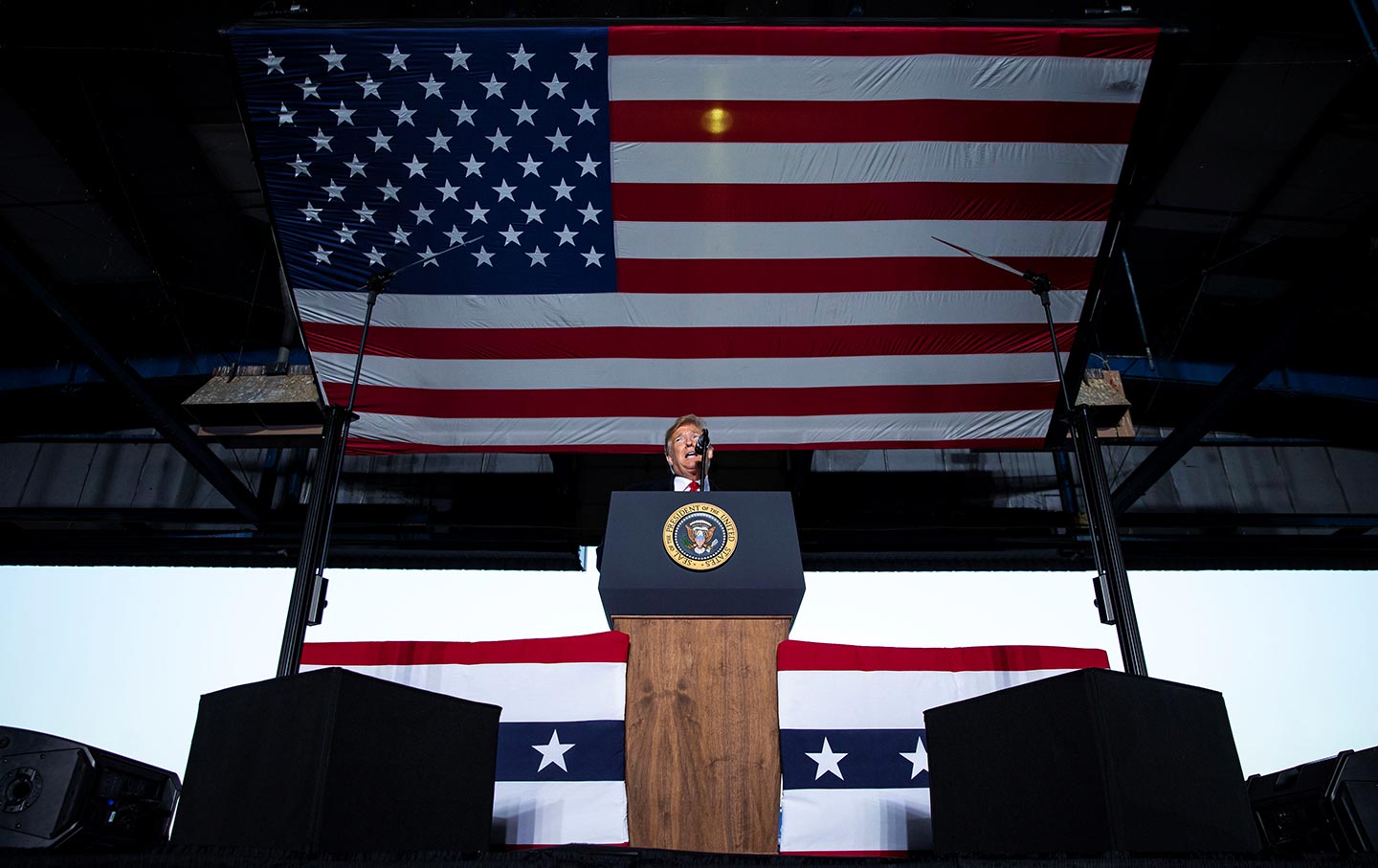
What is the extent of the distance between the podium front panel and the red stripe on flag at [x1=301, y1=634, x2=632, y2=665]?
26cm

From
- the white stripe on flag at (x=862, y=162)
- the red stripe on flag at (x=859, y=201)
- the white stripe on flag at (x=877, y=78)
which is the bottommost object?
the red stripe on flag at (x=859, y=201)

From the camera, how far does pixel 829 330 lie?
472 centimetres

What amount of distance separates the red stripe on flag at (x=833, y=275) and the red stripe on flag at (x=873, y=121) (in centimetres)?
59

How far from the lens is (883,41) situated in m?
4.02

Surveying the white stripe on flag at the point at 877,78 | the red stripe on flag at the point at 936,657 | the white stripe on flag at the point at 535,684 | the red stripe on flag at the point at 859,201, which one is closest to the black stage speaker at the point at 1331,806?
the red stripe on flag at the point at 936,657

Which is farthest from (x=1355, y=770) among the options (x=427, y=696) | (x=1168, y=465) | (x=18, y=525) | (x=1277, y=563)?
(x=18, y=525)

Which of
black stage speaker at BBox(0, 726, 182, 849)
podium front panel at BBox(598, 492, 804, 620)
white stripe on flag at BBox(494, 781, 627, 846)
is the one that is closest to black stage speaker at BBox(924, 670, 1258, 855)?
podium front panel at BBox(598, 492, 804, 620)

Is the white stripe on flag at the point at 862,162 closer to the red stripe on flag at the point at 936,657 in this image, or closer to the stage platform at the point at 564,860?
the red stripe on flag at the point at 936,657

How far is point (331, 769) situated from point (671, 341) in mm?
3608

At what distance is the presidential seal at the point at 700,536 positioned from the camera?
234cm

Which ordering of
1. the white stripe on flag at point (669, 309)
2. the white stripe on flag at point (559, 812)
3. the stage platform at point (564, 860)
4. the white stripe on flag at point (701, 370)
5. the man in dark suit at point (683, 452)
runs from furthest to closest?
the white stripe on flag at point (701, 370)
the white stripe on flag at point (669, 309)
the man in dark suit at point (683, 452)
the white stripe on flag at point (559, 812)
the stage platform at point (564, 860)

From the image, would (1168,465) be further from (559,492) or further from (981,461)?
(559,492)

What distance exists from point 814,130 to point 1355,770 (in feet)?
10.6

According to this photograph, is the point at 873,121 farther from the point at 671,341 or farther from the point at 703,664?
the point at 703,664
